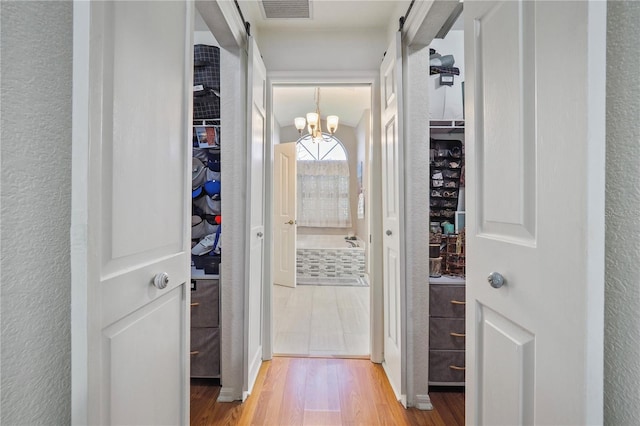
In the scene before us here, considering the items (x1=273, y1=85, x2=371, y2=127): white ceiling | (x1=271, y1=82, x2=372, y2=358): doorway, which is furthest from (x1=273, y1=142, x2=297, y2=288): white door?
(x1=273, y1=85, x2=371, y2=127): white ceiling

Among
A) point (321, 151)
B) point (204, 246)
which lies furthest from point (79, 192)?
point (321, 151)

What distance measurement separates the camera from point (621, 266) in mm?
603

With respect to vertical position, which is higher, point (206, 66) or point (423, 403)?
point (206, 66)

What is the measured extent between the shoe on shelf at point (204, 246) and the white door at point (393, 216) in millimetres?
1217

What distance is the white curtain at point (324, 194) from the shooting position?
758 cm

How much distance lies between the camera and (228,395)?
1.98m

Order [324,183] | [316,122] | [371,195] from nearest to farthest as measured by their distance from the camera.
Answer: [371,195] < [316,122] < [324,183]

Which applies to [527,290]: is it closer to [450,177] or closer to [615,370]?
[615,370]

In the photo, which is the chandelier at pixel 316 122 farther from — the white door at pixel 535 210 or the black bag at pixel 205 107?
the white door at pixel 535 210

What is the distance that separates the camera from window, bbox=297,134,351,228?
758 cm

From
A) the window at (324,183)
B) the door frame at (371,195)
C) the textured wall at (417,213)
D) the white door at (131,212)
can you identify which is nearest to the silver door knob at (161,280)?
the white door at (131,212)

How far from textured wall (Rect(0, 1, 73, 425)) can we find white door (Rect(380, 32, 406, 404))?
1.62 metres

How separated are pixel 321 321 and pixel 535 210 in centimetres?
286

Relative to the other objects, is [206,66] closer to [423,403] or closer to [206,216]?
[206,216]
